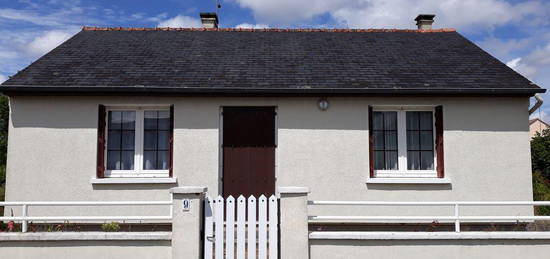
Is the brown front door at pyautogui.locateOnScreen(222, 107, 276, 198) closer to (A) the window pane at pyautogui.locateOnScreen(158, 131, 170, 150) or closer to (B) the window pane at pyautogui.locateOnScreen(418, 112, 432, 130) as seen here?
(A) the window pane at pyautogui.locateOnScreen(158, 131, 170, 150)

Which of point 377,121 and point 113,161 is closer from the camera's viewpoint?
point 113,161

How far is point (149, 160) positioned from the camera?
356 inches

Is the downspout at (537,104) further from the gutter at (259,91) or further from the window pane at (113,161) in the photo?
the window pane at (113,161)

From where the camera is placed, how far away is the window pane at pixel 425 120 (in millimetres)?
9164

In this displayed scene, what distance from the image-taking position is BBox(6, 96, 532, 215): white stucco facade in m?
8.63

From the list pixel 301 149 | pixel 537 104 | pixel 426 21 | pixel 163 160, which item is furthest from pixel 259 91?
pixel 426 21

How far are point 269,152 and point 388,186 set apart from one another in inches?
98.0

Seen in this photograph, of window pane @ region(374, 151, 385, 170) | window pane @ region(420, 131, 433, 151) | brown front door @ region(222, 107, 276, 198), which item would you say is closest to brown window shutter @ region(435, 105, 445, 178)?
window pane @ region(420, 131, 433, 151)

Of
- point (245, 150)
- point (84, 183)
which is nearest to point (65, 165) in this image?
point (84, 183)

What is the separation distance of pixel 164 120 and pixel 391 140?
476cm

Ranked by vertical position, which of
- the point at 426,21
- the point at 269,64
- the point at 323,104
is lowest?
the point at 323,104

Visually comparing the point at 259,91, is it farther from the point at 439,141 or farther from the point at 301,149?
the point at 439,141

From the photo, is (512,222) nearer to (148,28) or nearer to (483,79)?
(483,79)

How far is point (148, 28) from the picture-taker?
1264cm
